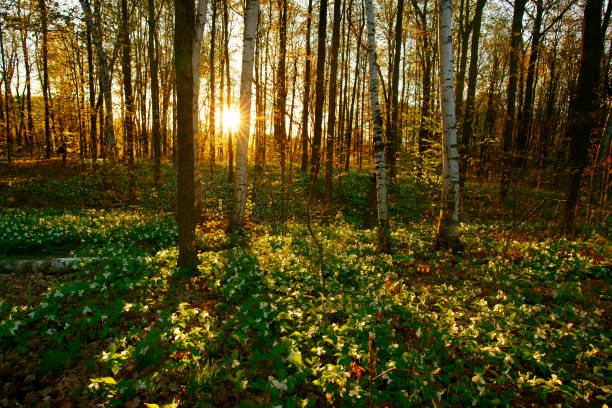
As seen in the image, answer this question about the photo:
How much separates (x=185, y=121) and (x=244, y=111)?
14.6 feet

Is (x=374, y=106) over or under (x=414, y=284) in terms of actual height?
over

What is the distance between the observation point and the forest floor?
317cm

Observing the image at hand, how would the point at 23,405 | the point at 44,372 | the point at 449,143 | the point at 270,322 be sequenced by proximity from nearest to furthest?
the point at 23,405 < the point at 44,372 < the point at 270,322 < the point at 449,143

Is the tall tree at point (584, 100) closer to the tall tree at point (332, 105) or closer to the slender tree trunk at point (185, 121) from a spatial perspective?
the tall tree at point (332, 105)

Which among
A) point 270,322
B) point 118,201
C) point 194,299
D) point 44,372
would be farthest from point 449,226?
point 118,201

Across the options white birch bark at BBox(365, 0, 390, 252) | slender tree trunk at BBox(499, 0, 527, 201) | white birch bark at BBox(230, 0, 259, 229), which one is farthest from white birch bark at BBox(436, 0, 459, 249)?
slender tree trunk at BBox(499, 0, 527, 201)

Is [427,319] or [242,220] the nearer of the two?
[427,319]

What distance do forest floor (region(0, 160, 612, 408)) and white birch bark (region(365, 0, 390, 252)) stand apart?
2.11ft

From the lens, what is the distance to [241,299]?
5418mm

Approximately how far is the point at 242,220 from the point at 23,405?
769 cm

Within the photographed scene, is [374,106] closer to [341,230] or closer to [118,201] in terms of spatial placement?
[341,230]

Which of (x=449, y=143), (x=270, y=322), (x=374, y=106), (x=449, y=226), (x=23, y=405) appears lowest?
(x=23, y=405)

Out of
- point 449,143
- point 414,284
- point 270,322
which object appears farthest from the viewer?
point 449,143

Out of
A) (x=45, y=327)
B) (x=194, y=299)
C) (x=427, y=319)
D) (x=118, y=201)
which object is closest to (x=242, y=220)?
(x=194, y=299)
